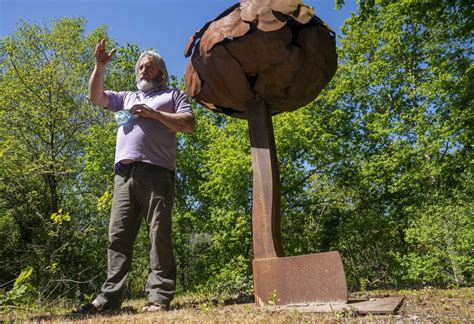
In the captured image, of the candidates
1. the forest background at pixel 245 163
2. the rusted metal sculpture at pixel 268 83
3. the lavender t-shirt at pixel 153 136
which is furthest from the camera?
the forest background at pixel 245 163

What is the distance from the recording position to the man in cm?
285

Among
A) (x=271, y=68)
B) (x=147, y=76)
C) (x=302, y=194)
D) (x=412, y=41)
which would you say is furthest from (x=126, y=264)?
(x=412, y=41)

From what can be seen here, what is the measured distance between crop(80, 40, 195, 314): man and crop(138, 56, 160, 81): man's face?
0.81ft

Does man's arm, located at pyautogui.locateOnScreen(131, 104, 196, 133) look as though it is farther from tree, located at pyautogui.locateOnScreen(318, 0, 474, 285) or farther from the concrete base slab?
tree, located at pyautogui.locateOnScreen(318, 0, 474, 285)

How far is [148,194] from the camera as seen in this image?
9.84ft

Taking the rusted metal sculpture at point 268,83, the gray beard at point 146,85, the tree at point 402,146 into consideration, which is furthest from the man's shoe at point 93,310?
the tree at point 402,146

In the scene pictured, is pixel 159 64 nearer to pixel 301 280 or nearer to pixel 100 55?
pixel 100 55

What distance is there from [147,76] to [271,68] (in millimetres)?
1055

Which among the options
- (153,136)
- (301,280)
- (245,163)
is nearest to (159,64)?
(153,136)

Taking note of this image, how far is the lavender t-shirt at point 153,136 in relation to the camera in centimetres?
304

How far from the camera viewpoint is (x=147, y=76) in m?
3.42

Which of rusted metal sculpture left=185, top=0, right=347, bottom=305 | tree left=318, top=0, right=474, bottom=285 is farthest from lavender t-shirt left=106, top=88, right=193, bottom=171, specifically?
tree left=318, top=0, right=474, bottom=285

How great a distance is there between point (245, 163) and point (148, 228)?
36.1ft

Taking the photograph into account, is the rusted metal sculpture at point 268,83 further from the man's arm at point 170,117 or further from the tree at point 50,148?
the tree at point 50,148
